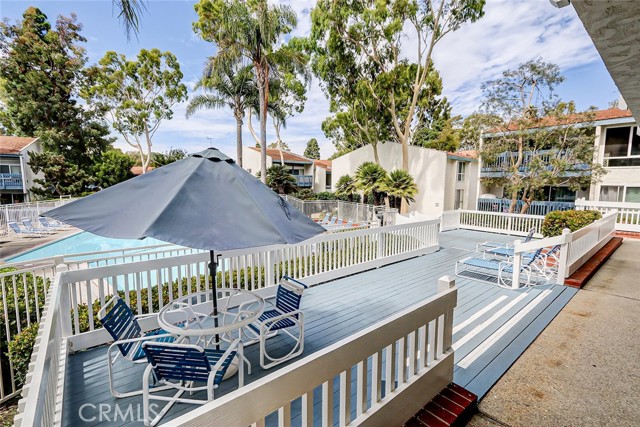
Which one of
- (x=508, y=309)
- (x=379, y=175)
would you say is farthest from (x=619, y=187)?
(x=508, y=309)

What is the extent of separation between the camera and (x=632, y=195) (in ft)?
46.4

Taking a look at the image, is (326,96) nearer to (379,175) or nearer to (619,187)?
(379,175)

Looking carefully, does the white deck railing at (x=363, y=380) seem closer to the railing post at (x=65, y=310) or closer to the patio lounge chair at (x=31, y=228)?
the railing post at (x=65, y=310)

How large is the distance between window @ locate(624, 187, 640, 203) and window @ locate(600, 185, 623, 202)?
239mm

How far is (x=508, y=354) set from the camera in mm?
3219

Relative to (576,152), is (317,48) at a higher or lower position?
higher

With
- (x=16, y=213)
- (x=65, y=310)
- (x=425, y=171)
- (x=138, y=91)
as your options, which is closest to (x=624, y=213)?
(x=425, y=171)

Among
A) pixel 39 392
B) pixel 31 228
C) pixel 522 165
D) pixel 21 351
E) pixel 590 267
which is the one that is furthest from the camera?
pixel 522 165

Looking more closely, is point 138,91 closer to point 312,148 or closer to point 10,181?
A: point 10,181

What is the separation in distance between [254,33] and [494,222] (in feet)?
46.2

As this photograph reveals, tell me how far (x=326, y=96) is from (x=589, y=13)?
20.3 meters

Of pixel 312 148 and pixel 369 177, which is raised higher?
pixel 312 148

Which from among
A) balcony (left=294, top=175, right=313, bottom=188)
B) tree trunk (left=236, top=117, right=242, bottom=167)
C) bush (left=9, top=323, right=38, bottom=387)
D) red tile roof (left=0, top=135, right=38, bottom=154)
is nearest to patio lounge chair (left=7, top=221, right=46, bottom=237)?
red tile roof (left=0, top=135, right=38, bottom=154)

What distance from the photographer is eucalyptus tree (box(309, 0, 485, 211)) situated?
50.8 ft
